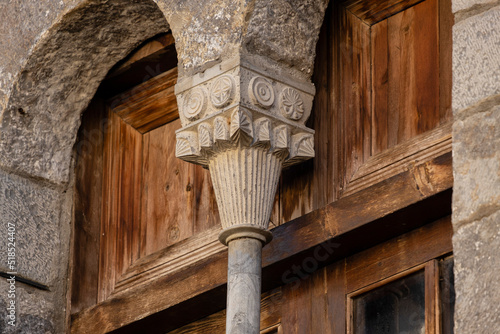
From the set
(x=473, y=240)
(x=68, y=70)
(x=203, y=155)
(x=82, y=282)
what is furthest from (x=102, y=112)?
(x=473, y=240)

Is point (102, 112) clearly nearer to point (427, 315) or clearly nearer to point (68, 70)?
point (68, 70)

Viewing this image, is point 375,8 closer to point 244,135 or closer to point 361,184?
point 361,184

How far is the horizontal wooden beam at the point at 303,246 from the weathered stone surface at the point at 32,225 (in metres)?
0.25

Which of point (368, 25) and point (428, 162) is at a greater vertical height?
point (368, 25)

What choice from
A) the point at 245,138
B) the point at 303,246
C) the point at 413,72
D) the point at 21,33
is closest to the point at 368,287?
the point at 303,246

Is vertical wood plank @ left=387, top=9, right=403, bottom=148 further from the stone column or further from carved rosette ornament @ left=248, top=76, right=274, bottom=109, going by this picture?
carved rosette ornament @ left=248, top=76, right=274, bottom=109

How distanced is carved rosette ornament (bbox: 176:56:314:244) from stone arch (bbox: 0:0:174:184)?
74 cm

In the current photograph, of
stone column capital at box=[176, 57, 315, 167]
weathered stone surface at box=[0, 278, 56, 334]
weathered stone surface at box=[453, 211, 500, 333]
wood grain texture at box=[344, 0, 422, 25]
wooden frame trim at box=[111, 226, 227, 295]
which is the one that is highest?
wood grain texture at box=[344, 0, 422, 25]

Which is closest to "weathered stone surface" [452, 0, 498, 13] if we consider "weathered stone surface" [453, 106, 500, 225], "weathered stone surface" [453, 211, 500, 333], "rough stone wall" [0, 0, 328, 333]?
"weathered stone surface" [453, 106, 500, 225]

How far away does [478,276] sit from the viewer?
9.11 feet

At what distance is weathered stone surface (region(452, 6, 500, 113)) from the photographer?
295cm

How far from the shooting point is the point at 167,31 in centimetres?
467

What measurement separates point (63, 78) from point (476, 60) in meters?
2.15

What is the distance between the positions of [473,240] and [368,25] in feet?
5.02
